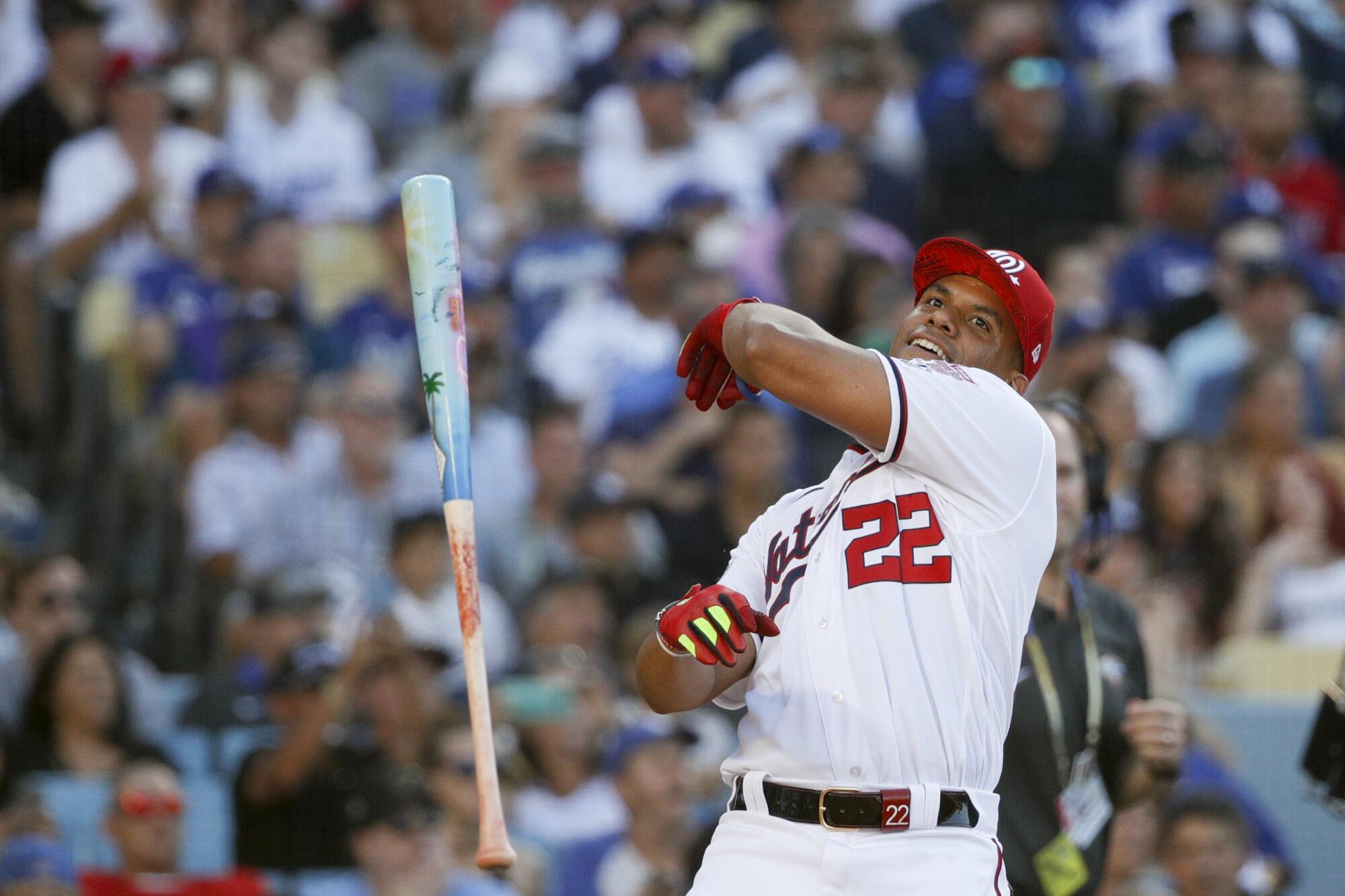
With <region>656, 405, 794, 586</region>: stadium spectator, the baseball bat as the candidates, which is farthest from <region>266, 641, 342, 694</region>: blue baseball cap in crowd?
the baseball bat

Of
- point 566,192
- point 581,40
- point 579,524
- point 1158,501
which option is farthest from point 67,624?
point 581,40

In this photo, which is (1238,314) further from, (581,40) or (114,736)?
(114,736)

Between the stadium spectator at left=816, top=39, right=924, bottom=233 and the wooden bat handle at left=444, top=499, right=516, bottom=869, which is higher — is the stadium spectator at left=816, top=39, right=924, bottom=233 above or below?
above

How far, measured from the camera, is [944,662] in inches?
120

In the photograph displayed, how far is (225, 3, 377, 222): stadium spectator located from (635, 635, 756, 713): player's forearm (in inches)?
219

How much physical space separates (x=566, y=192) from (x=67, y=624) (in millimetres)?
3152

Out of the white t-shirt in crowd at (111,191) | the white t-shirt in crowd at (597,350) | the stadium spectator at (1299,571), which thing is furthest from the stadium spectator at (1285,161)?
the white t-shirt in crowd at (111,191)

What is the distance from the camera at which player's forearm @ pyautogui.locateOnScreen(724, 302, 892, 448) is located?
3.07 meters

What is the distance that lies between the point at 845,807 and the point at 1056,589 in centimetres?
144

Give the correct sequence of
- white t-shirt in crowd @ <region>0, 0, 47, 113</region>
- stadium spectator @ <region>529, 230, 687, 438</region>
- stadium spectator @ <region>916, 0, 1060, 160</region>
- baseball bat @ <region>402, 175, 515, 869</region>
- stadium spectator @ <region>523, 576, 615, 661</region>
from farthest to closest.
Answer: stadium spectator @ <region>916, 0, 1060, 160</region>
white t-shirt in crowd @ <region>0, 0, 47, 113</region>
stadium spectator @ <region>529, 230, 687, 438</region>
stadium spectator @ <region>523, 576, 615, 661</region>
baseball bat @ <region>402, 175, 515, 869</region>

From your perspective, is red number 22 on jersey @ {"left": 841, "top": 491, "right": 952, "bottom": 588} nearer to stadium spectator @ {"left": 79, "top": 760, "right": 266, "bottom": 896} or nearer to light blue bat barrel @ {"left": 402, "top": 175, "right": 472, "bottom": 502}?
light blue bat barrel @ {"left": 402, "top": 175, "right": 472, "bottom": 502}

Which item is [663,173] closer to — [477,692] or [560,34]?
[560,34]

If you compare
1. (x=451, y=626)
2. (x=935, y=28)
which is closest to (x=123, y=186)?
(x=451, y=626)

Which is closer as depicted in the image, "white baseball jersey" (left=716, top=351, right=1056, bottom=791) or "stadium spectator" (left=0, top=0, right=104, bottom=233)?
"white baseball jersey" (left=716, top=351, right=1056, bottom=791)
